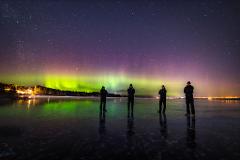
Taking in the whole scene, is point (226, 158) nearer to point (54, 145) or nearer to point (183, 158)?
point (183, 158)

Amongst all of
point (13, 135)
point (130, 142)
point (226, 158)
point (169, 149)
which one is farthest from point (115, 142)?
point (13, 135)

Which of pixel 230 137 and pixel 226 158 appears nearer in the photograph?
pixel 226 158

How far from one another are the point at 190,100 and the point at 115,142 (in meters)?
10.5

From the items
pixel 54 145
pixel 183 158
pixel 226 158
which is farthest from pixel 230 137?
pixel 54 145

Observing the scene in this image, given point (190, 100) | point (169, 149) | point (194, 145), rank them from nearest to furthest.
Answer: point (169, 149), point (194, 145), point (190, 100)

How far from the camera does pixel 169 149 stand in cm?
638

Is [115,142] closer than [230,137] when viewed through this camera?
Yes

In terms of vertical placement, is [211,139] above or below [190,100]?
below

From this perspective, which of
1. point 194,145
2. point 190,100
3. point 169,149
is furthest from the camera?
point 190,100

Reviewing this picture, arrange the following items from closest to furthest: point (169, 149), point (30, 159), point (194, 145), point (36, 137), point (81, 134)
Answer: point (30, 159) → point (169, 149) → point (194, 145) → point (36, 137) → point (81, 134)

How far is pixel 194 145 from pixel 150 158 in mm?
2080

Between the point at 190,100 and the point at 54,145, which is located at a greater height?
the point at 190,100

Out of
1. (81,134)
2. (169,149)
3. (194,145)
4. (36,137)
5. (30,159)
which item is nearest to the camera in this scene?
(30,159)

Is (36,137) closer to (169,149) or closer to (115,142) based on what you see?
(115,142)
